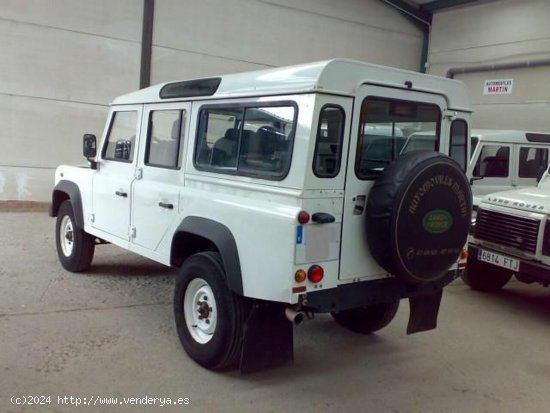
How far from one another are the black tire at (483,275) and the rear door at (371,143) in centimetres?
320

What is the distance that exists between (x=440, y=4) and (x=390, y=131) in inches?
461

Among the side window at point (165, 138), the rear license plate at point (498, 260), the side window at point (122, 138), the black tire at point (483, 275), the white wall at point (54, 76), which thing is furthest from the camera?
the white wall at point (54, 76)

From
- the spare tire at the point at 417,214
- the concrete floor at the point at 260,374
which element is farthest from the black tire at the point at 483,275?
the spare tire at the point at 417,214

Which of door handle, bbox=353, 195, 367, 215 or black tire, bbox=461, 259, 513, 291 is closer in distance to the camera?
door handle, bbox=353, 195, 367, 215

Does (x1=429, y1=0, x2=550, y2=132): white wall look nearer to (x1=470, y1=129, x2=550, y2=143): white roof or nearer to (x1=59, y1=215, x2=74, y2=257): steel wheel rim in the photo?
(x1=470, y1=129, x2=550, y2=143): white roof

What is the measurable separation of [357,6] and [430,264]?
11.5 m

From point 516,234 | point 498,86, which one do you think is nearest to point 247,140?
point 516,234

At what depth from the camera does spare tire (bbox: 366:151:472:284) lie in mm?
3162

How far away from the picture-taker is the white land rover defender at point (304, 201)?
311cm

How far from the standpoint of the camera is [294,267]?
3.02 meters

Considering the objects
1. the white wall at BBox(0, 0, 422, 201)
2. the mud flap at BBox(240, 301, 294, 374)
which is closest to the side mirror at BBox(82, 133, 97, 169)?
the mud flap at BBox(240, 301, 294, 374)

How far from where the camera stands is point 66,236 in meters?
6.05

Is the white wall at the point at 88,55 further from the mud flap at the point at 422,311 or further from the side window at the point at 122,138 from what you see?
the mud flap at the point at 422,311

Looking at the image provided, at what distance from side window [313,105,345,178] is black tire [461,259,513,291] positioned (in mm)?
3777
